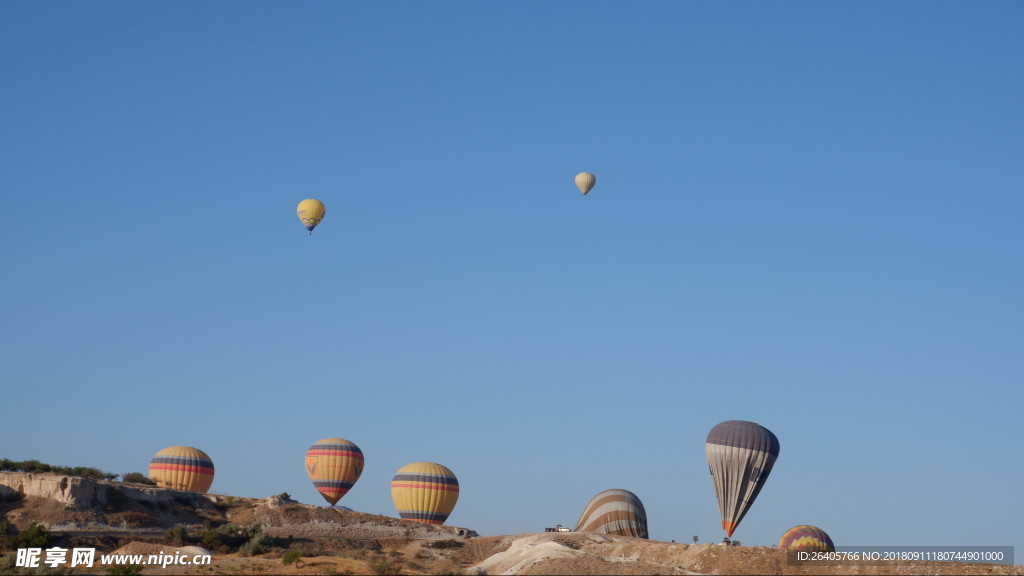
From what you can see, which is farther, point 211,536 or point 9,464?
point 9,464

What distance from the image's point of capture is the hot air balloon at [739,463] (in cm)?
8494

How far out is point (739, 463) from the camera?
85.1 metres

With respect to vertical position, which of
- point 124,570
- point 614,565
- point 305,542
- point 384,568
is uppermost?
point 305,542

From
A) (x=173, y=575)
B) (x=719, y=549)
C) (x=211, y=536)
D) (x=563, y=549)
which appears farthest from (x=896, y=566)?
(x=211, y=536)

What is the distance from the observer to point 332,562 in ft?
198

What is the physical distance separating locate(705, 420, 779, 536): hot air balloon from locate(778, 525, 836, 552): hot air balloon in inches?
190

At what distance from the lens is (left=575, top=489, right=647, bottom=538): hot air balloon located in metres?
91.8

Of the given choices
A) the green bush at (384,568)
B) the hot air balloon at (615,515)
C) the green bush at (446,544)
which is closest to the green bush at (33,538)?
the green bush at (384,568)

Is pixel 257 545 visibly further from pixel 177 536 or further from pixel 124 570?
pixel 124 570

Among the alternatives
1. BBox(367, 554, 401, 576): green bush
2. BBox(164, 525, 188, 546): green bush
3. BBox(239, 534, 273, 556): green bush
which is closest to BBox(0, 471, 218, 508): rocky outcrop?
BBox(164, 525, 188, 546): green bush

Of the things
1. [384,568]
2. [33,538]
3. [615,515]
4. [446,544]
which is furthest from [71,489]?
[615,515]

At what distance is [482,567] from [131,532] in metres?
22.9

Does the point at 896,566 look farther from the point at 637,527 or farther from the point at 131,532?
the point at 131,532

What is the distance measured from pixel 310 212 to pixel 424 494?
24.1m
